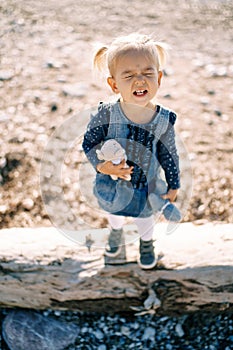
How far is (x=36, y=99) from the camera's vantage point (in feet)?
12.9

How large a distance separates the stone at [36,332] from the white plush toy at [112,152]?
0.98m

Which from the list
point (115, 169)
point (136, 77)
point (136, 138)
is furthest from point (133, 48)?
point (115, 169)

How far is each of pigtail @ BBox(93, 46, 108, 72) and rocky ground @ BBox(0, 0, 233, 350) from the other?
1.11 m

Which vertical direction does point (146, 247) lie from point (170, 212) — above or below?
below

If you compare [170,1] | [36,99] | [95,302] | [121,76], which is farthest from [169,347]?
[170,1]

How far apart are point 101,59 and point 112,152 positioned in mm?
383

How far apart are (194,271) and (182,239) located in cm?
17

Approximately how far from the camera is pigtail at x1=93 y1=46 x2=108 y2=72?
84.8 inches

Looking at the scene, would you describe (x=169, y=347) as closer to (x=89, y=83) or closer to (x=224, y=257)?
(x=224, y=257)

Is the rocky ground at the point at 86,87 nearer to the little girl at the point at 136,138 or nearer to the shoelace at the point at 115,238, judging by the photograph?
the shoelace at the point at 115,238

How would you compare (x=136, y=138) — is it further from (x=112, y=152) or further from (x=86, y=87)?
(x=86, y=87)

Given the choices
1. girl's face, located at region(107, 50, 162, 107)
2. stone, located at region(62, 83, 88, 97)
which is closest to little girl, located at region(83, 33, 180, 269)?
girl's face, located at region(107, 50, 162, 107)

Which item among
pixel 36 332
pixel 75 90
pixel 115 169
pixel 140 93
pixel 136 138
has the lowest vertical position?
pixel 36 332

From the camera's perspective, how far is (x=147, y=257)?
2438mm
